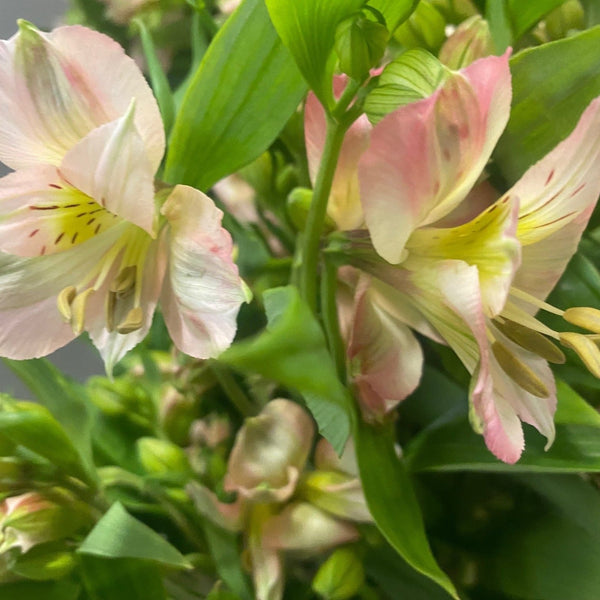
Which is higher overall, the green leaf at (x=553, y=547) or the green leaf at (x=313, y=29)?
the green leaf at (x=313, y=29)

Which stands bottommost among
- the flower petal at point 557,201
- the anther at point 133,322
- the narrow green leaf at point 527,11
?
the flower petal at point 557,201

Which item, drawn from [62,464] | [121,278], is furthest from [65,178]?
[62,464]

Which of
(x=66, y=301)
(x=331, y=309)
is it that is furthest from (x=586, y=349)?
(x=66, y=301)

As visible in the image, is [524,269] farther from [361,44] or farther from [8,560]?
[8,560]

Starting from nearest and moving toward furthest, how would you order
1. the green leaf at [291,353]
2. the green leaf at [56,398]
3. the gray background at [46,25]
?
1. the green leaf at [291,353]
2. the green leaf at [56,398]
3. the gray background at [46,25]

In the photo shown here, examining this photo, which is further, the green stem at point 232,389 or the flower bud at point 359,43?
the green stem at point 232,389

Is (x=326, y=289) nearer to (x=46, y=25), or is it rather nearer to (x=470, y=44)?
(x=470, y=44)

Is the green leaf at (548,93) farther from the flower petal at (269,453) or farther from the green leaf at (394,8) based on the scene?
the flower petal at (269,453)

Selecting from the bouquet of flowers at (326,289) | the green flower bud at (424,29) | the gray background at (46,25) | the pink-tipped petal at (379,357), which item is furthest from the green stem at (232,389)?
the gray background at (46,25)
